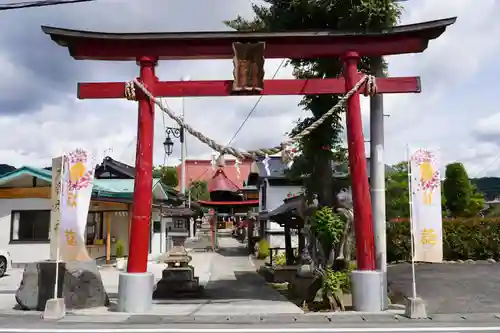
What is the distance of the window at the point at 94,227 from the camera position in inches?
894

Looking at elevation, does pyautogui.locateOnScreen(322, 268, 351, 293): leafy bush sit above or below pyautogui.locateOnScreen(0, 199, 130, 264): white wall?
below

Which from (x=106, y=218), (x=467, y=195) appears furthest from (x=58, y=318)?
(x=467, y=195)

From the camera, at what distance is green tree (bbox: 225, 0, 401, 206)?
12.3m

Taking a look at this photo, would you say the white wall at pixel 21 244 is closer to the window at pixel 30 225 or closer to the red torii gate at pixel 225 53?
the window at pixel 30 225

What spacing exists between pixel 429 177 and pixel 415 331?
3.59 m

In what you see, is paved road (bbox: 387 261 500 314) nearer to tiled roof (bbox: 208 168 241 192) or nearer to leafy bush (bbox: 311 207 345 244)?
leafy bush (bbox: 311 207 345 244)

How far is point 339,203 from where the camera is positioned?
515 inches

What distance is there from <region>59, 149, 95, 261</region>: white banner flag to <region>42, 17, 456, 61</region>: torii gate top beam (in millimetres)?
2661

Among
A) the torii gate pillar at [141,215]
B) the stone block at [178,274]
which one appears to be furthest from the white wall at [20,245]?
the torii gate pillar at [141,215]

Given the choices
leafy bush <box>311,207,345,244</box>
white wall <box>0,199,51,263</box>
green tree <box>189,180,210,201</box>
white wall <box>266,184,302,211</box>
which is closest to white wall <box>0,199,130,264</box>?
white wall <box>0,199,51,263</box>

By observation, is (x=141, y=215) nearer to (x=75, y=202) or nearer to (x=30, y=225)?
(x=75, y=202)

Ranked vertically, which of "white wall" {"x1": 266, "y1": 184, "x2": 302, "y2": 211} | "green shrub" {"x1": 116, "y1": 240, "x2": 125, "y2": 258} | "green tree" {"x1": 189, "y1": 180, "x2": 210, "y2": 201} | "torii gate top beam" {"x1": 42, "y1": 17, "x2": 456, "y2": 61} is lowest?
"green shrub" {"x1": 116, "y1": 240, "x2": 125, "y2": 258}

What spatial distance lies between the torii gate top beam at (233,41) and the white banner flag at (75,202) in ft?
8.73

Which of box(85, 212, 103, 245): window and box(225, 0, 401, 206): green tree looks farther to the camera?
box(85, 212, 103, 245): window
